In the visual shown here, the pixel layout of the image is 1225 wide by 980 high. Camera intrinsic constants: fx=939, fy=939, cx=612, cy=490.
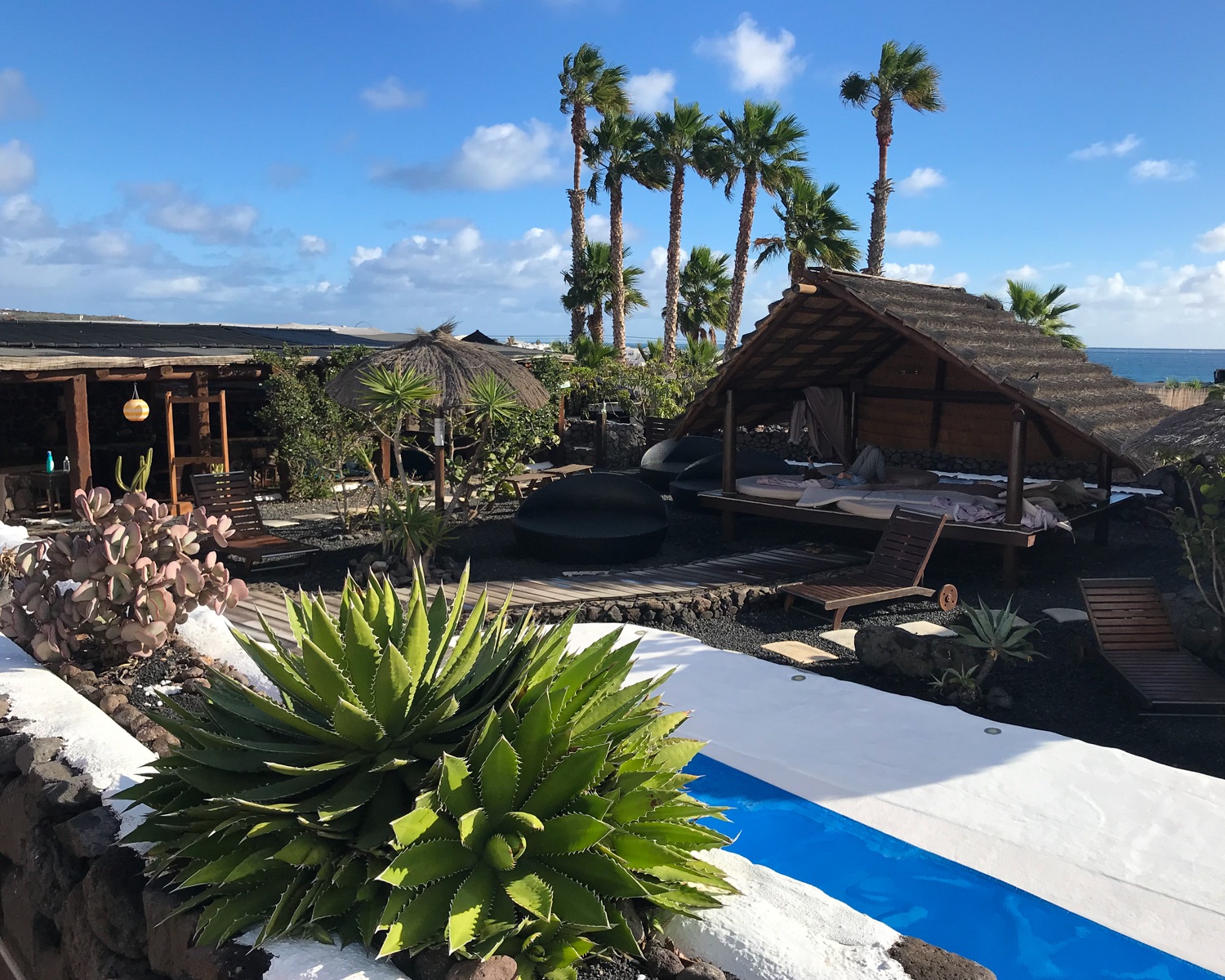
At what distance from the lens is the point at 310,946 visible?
2.38 m

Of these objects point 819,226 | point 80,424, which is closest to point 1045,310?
point 819,226

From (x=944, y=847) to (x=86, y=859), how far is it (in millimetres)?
3880

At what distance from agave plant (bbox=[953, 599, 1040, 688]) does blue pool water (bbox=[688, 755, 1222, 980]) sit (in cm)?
225

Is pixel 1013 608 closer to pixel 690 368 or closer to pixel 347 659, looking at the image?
pixel 347 659

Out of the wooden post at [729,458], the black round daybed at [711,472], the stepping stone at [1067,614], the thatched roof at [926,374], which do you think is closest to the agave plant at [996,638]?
the stepping stone at [1067,614]

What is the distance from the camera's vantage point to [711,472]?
13.9 metres

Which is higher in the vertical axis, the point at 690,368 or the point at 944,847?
the point at 690,368

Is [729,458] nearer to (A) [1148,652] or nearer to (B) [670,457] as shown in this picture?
(B) [670,457]

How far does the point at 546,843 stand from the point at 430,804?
32 centimetres

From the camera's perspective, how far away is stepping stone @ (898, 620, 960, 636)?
7570mm

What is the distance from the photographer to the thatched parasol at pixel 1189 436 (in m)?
7.18

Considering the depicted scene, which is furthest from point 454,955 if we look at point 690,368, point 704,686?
point 690,368

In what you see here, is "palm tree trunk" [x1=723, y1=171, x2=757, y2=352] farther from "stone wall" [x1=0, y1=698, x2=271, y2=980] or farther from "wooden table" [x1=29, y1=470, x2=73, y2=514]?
"stone wall" [x1=0, y1=698, x2=271, y2=980]

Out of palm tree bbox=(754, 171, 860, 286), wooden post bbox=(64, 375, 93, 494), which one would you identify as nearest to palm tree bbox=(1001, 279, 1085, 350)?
palm tree bbox=(754, 171, 860, 286)
